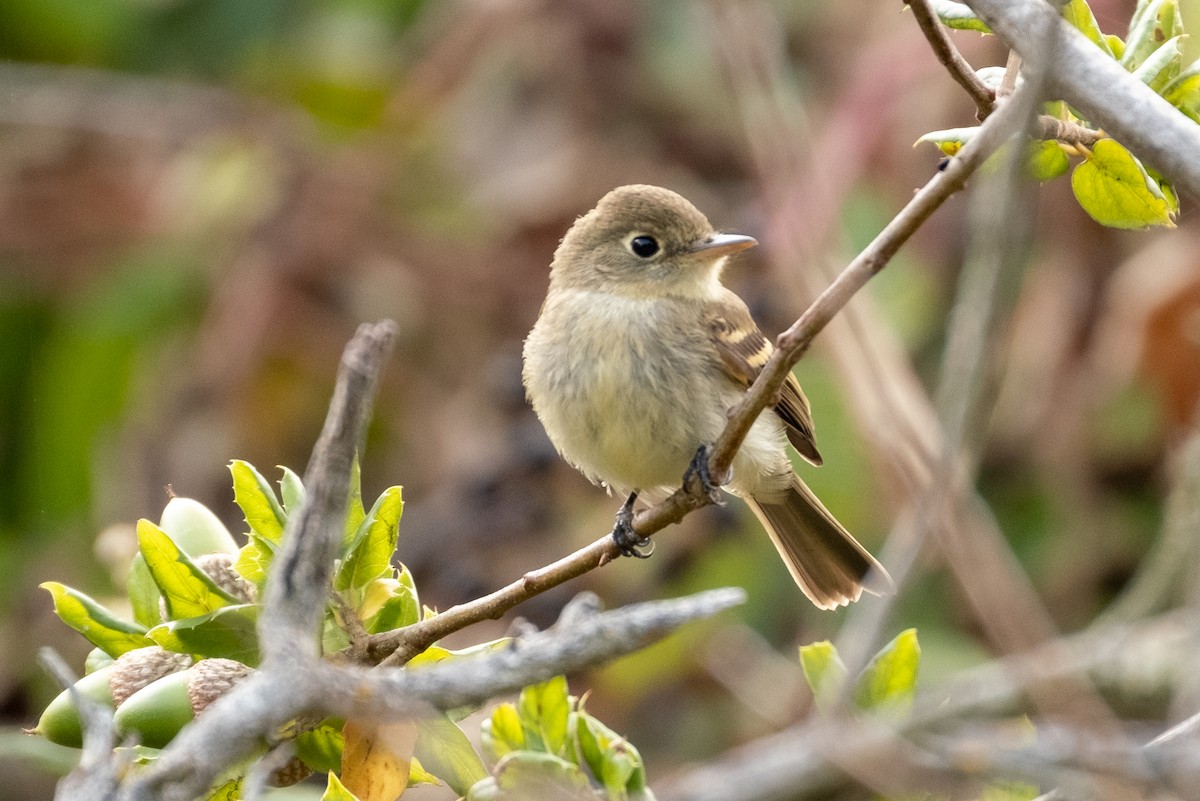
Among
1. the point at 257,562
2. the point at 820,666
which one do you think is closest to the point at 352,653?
the point at 257,562

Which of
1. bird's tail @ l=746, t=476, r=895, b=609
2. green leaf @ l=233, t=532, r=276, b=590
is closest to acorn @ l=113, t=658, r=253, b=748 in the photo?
green leaf @ l=233, t=532, r=276, b=590

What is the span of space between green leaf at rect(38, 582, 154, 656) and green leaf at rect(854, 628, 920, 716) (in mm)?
1014

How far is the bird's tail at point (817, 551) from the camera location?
3.88 metres

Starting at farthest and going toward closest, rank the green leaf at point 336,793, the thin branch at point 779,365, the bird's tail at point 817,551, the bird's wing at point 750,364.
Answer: the bird's tail at point 817,551
the bird's wing at point 750,364
the green leaf at point 336,793
the thin branch at point 779,365

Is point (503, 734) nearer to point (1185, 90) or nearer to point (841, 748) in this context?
point (841, 748)

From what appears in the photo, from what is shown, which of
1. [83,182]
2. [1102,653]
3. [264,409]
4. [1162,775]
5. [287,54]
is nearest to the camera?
[1162,775]

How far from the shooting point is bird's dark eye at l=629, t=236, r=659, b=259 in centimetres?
392

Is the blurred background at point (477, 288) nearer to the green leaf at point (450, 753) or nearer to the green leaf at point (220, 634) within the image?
the green leaf at point (450, 753)

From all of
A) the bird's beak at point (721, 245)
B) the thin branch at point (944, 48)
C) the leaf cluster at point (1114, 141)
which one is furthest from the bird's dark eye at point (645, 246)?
the thin branch at point (944, 48)

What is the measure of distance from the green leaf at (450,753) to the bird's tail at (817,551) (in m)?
1.88


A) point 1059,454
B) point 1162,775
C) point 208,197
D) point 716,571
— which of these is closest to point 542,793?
point 1162,775

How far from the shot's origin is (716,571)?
468 centimetres

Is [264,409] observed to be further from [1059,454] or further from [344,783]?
[344,783]

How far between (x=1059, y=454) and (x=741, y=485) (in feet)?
4.48
